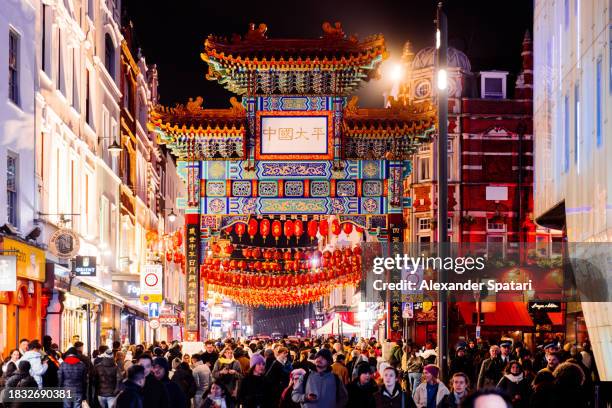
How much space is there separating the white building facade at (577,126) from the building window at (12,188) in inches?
530

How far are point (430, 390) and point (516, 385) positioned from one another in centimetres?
196

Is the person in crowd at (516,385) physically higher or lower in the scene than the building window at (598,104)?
lower

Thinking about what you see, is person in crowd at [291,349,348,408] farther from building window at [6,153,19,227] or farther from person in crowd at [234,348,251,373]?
building window at [6,153,19,227]

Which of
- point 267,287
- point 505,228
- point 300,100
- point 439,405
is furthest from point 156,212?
point 439,405

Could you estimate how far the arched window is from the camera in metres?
44.2

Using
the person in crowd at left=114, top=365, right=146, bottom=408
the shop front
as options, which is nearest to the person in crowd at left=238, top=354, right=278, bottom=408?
the person in crowd at left=114, top=365, right=146, bottom=408

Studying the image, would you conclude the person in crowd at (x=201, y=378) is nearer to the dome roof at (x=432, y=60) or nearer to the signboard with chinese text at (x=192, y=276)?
the signboard with chinese text at (x=192, y=276)

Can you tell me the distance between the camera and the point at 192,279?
34.3m

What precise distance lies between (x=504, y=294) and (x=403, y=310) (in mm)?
8079

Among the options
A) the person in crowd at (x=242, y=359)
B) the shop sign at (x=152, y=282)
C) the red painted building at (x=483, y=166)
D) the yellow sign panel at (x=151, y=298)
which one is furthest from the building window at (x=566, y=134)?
the red painted building at (x=483, y=166)

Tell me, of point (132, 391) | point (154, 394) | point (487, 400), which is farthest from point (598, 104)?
point (487, 400)

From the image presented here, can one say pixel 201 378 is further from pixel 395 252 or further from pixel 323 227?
pixel 323 227

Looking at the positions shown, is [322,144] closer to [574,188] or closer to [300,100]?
[300,100]

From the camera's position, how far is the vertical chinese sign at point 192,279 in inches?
1355
